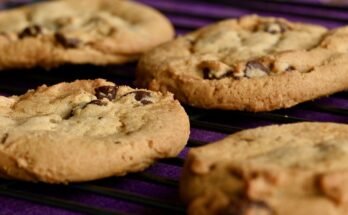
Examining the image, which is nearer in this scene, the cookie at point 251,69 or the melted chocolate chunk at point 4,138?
the melted chocolate chunk at point 4,138

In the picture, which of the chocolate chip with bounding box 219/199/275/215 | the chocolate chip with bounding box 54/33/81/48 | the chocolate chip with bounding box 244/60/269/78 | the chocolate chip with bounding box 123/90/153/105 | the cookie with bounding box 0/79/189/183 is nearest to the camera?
the chocolate chip with bounding box 219/199/275/215

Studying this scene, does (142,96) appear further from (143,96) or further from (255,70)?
(255,70)

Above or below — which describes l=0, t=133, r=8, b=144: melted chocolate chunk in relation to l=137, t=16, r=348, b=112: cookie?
below

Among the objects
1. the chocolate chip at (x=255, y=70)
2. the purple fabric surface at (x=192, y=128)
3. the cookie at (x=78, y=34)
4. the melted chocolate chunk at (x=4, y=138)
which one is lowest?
the purple fabric surface at (x=192, y=128)

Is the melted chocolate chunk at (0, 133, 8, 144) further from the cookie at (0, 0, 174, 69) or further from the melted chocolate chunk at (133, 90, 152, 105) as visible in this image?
the cookie at (0, 0, 174, 69)

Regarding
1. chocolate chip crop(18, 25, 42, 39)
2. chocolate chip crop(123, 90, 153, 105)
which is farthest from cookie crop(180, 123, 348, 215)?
chocolate chip crop(18, 25, 42, 39)

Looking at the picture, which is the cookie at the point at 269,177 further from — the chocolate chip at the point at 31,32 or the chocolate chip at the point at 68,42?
the chocolate chip at the point at 31,32

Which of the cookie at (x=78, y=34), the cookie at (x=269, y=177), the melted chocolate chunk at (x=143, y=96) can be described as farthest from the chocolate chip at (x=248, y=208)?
the cookie at (x=78, y=34)
